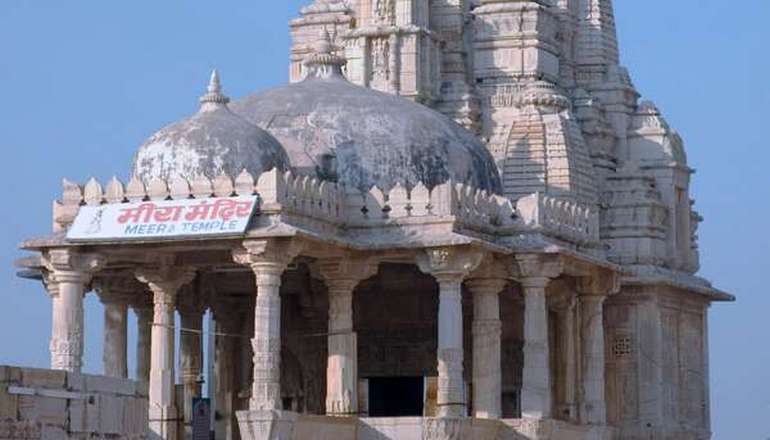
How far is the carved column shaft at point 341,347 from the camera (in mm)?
36906

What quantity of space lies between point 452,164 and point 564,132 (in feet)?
11.8

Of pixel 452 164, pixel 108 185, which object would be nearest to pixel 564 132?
pixel 452 164

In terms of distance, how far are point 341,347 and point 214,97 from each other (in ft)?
14.7

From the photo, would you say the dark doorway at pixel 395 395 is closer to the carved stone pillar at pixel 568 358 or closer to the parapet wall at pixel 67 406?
the carved stone pillar at pixel 568 358

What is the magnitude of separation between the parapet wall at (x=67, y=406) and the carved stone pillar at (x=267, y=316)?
9197 mm

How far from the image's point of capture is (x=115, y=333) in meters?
40.1

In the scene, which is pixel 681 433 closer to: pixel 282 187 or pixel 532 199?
pixel 532 199

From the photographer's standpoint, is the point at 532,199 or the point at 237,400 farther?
the point at 237,400

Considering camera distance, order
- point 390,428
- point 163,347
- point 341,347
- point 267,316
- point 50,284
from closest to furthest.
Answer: point 267,316 < point 390,428 < point 341,347 < point 163,347 < point 50,284

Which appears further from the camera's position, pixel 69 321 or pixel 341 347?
pixel 341 347

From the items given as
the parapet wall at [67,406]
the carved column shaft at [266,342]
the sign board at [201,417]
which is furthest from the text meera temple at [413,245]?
the parapet wall at [67,406]

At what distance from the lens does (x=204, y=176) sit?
35.9 m

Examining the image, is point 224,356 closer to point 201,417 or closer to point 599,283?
point 201,417

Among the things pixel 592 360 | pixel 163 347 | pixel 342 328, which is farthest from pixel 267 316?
pixel 592 360
